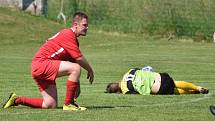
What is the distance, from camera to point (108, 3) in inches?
→ 1702

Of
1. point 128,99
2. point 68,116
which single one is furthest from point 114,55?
point 68,116

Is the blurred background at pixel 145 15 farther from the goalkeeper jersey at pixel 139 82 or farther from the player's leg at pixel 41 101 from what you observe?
the player's leg at pixel 41 101

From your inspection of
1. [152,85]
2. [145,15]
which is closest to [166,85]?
[152,85]

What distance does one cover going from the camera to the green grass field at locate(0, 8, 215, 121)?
10.8 meters

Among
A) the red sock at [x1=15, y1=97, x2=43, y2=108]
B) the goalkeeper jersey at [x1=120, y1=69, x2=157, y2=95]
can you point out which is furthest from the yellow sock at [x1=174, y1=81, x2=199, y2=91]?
the red sock at [x1=15, y1=97, x2=43, y2=108]

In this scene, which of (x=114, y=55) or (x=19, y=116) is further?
(x=114, y=55)

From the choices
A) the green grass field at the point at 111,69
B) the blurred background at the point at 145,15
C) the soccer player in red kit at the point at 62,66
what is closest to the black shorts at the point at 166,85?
the green grass field at the point at 111,69

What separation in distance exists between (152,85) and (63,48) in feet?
10.1

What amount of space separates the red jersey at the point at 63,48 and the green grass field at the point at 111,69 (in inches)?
34.1

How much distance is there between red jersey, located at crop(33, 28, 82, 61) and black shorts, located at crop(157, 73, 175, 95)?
9.53 ft

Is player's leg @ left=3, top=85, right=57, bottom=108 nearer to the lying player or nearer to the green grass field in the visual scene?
the green grass field

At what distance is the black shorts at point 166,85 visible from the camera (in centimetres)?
1405

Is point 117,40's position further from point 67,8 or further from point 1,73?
point 1,73

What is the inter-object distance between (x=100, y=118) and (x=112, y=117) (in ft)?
0.63
